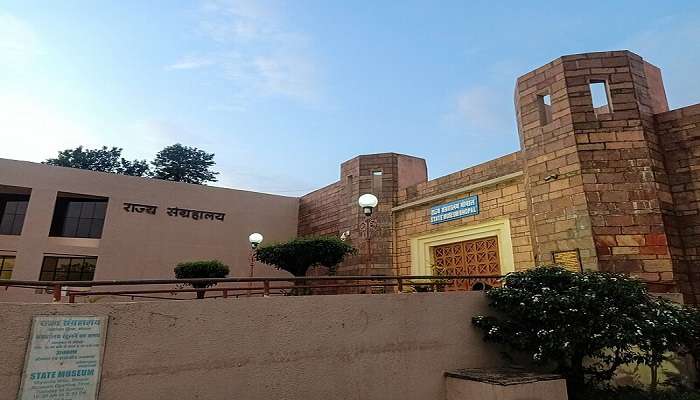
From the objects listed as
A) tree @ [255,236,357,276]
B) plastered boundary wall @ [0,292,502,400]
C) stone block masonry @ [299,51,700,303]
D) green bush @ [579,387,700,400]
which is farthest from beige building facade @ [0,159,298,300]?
green bush @ [579,387,700,400]

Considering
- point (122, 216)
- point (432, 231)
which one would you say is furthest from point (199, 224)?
point (432, 231)

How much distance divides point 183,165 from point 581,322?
24.4m

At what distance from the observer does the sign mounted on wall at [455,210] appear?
979 cm

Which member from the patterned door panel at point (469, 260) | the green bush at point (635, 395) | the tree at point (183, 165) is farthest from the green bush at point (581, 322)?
the tree at point (183, 165)

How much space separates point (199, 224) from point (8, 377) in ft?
29.9

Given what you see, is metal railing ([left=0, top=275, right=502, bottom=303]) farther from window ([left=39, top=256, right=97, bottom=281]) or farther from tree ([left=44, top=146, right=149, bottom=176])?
tree ([left=44, top=146, right=149, bottom=176])

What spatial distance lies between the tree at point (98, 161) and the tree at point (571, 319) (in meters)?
23.3

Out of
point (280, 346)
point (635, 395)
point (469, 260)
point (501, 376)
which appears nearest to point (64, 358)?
point (280, 346)

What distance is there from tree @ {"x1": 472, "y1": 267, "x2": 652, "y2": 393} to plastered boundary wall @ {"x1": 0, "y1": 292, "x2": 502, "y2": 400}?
18.4 inches

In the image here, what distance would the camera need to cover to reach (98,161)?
912 inches

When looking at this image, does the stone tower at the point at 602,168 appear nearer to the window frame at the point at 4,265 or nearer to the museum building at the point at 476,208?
the museum building at the point at 476,208

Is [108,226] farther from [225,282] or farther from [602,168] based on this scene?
[602,168]

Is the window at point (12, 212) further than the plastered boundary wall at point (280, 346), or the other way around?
the window at point (12, 212)

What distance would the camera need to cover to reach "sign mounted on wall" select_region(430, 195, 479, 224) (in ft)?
32.1
